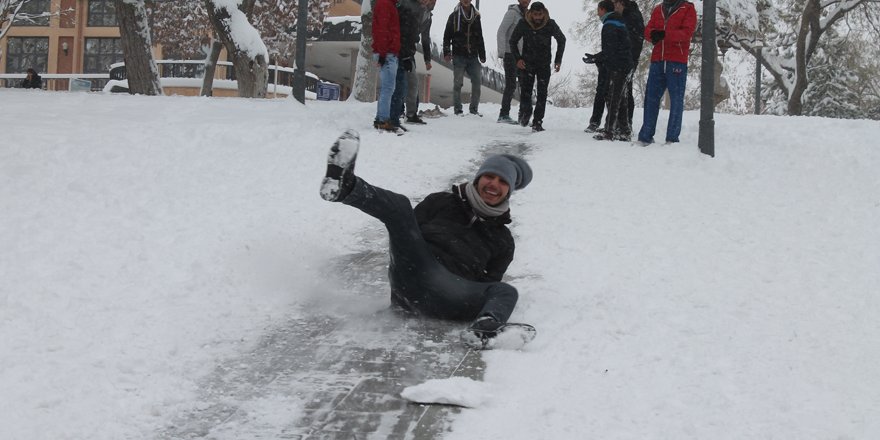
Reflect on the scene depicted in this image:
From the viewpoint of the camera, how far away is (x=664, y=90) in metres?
10.2

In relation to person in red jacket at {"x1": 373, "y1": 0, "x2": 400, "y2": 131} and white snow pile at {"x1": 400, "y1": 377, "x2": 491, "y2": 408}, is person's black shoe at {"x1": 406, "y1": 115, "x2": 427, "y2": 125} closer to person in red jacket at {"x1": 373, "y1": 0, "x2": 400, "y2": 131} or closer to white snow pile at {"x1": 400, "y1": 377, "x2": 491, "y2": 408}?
person in red jacket at {"x1": 373, "y1": 0, "x2": 400, "y2": 131}

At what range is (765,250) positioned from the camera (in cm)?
648

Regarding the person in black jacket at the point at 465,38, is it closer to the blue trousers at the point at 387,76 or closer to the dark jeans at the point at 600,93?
the dark jeans at the point at 600,93

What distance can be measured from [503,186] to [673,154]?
5407 mm

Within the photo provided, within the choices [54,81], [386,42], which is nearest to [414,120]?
[386,42]

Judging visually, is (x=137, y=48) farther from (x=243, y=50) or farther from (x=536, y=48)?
(x=536, y=48)

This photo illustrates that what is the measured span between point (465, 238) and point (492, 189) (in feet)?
1.04

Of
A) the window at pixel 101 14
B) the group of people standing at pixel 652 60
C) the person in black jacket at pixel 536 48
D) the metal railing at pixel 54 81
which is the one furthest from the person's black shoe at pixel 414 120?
the window at pixel 101 14

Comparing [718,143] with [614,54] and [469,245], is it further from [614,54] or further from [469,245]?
[469,245]

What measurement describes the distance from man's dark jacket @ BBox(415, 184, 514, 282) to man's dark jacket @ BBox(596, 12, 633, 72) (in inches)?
241

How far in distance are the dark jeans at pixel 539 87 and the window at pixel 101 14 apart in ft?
131

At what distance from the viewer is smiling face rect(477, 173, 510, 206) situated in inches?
200

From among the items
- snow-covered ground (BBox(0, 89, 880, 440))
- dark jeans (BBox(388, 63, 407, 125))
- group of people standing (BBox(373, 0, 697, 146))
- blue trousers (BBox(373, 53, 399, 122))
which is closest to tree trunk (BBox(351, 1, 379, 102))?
group of people standing (BBox(373, 0, 697, 146))

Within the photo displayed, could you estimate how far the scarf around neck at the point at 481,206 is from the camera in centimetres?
508
